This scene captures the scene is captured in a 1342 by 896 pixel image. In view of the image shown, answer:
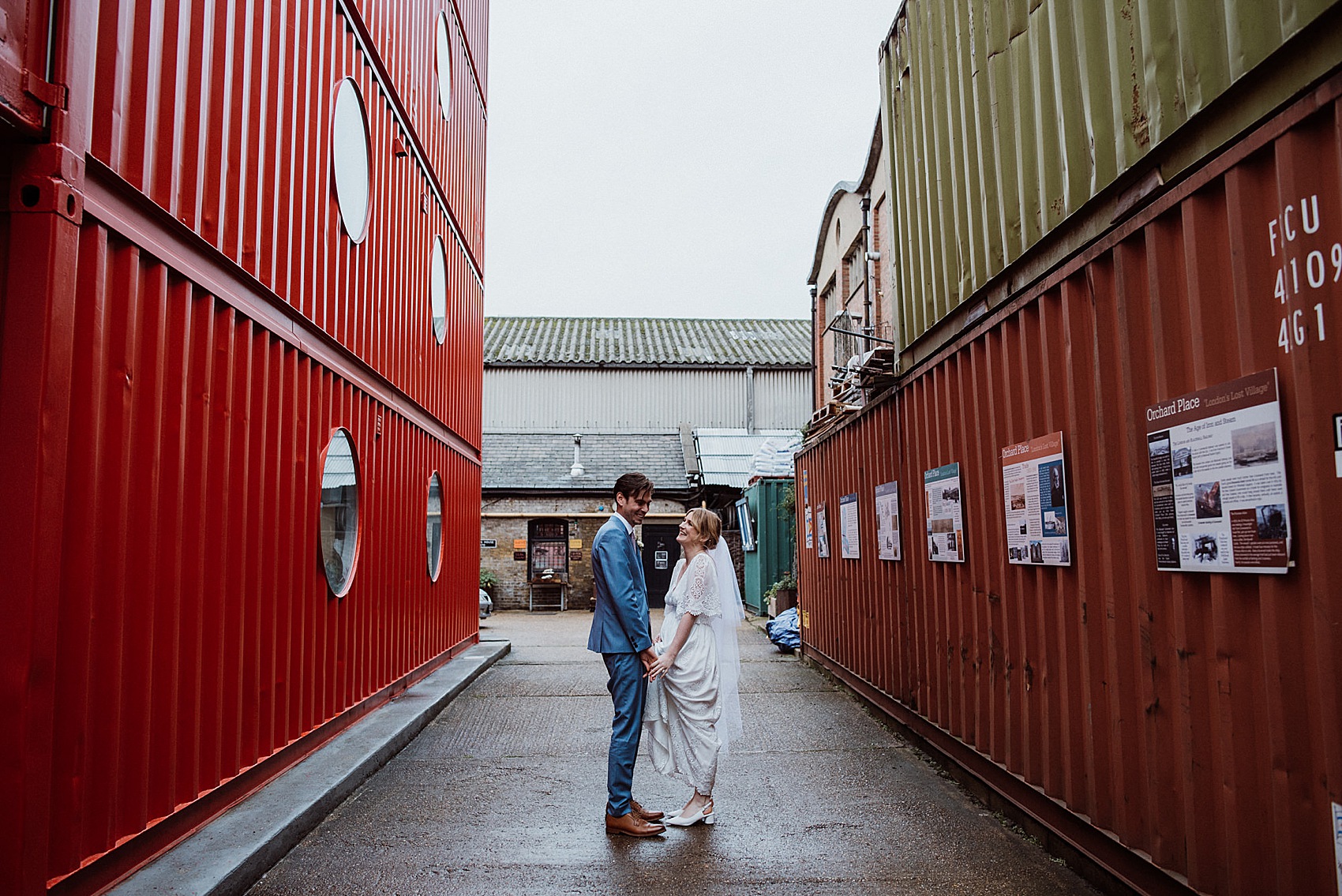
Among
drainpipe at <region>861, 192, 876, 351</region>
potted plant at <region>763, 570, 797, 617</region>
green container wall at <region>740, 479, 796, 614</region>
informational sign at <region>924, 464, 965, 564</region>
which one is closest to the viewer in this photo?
informational sign at <region>924, 464, 965, 564</region>

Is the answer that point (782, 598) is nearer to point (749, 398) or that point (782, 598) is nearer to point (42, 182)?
point (749, 398)

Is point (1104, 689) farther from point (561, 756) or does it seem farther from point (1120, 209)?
point (561, 756)

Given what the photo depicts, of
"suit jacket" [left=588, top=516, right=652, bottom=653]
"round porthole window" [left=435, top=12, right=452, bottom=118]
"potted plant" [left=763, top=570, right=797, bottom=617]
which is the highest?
"round porthole window" [left=435, top=12, right=452, bottom=118]

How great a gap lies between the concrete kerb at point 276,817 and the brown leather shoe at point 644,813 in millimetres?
1664

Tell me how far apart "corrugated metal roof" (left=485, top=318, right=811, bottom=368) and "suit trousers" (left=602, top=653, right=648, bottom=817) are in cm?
2362

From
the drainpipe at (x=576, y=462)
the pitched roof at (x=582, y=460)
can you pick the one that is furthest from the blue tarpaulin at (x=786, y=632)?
the drainpipe at (x=576, y=462)

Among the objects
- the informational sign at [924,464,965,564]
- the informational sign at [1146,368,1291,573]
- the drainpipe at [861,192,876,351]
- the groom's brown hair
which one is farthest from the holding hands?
the drainpipe at [861,192,876,351]

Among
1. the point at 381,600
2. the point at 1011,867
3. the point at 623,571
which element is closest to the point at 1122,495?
the point at 1011,867

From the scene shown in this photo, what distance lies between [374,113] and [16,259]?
4.86 m

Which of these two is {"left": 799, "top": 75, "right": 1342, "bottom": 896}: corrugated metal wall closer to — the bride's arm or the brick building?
the bride's arm

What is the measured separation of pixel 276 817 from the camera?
4.46 metres

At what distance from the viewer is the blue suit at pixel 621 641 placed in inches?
188

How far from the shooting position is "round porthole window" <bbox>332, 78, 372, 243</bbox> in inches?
253

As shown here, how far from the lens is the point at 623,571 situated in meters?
4.87
